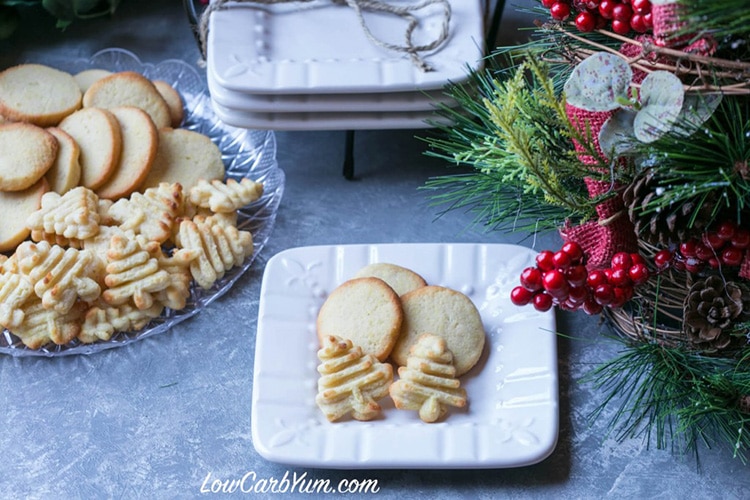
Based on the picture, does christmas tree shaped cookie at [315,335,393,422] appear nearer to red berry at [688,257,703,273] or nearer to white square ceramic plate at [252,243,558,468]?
white square ceramic plate at [252,243,558,468]

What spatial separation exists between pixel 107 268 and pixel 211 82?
12.7 inches

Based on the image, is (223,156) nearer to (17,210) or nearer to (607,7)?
(17,210)

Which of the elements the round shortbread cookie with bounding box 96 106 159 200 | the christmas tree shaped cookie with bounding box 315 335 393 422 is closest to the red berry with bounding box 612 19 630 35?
the christmas tree shaped cookie with bounding box 315 335 393 422

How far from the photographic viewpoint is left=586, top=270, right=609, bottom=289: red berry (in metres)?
0.97

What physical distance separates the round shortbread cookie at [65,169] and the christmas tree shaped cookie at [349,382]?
0.49m

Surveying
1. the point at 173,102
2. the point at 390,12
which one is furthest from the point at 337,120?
the point at 173,102

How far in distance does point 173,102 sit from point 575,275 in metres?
0.81

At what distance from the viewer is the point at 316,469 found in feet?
3.61

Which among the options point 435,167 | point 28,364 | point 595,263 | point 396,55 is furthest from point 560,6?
point 28,364

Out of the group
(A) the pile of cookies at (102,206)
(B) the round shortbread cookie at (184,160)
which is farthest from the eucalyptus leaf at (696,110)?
(B) the round shortbread cookie at (184,160)

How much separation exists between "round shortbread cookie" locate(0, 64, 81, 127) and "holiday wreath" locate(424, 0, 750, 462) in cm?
64

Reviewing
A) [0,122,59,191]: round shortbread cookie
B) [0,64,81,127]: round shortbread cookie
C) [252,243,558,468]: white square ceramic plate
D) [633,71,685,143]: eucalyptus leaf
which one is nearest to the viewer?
[633,71,685,143]: eucalyptus leaf

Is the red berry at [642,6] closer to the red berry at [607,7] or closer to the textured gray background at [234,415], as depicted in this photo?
the red berry at [607,7]

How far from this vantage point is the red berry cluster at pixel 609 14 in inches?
35.9
